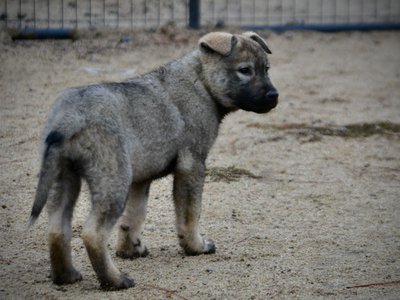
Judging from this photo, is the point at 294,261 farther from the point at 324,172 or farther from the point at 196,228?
the point at 324,172

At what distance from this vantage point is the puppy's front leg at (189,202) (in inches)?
215

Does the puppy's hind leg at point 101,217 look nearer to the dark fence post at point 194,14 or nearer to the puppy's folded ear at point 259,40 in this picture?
the puppy's folded ear at point 259,40

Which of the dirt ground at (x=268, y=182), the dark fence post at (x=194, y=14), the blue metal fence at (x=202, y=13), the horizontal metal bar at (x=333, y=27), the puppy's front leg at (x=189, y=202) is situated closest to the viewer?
the dirt ground at (x=268, y=182)

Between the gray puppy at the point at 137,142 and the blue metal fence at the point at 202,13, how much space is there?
568 cm

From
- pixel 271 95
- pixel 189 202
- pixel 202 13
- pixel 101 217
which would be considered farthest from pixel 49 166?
pixel 202 13

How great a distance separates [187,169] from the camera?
5.46 meters

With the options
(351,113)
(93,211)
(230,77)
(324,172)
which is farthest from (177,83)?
(351,113)

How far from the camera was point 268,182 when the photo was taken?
24.2 ft

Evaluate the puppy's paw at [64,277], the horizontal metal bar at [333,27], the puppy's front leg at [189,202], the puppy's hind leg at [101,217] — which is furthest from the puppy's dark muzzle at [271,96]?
the horizontal metal bar at [333,27]

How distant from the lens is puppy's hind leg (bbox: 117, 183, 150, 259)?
18.1 feet

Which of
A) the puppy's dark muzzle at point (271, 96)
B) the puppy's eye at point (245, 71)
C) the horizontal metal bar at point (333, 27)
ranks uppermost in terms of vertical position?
the puppy's eye at point (245, 71)

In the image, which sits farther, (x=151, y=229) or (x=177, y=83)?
(x=151, y=229)

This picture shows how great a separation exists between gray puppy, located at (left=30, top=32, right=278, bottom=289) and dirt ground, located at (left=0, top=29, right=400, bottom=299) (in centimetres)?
24

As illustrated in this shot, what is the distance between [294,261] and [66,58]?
604 cm
